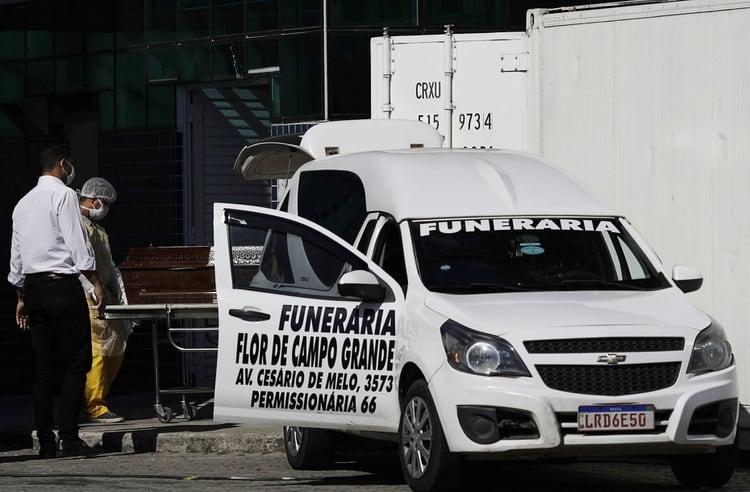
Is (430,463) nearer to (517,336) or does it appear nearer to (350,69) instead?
(517,336)

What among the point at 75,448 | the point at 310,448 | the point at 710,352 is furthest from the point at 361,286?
the point at 75,448

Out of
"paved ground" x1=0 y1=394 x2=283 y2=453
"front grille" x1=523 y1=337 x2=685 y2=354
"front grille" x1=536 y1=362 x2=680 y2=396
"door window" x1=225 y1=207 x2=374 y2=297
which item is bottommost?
"paved ground" x1=0 y1=394 x2=283 y2=453

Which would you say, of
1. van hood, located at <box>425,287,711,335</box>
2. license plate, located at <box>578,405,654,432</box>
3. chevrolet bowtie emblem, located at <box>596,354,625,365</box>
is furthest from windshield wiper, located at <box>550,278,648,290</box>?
license plate, located at <box>578,405,654,432</box>

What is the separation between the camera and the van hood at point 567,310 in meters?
9.34

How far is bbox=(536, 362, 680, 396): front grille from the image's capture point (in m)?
9.21

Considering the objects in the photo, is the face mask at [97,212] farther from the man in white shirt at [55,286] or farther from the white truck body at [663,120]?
the white truck body at [663,120]

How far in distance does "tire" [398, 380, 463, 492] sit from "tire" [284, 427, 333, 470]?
1636 millimetres

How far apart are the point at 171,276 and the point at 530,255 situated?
4673 millimetres

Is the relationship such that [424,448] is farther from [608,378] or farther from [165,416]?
[165,416]

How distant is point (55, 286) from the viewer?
40.1 feet

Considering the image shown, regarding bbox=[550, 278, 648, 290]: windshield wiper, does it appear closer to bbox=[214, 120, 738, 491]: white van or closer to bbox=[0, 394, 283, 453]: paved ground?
bbox=[214, 120, 738, 491]: white van

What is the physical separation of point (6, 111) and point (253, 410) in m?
11.4

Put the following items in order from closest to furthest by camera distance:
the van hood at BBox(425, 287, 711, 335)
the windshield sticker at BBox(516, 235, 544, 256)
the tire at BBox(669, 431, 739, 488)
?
the van hood at BBox(425, 287, 711, 335), the tire at BBox(669, 431, 739, 488), the windshield sticker at BBox(516, 235, 544, 256)

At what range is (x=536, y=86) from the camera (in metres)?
12.9
